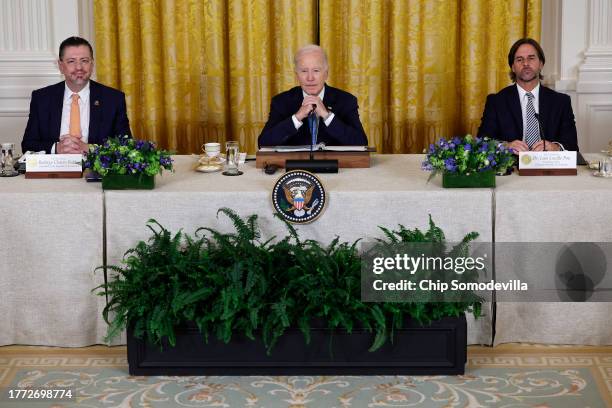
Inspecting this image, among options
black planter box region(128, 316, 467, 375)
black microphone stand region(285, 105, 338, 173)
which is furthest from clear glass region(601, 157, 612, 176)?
black microphone stand region(285, 105, 338, 173)

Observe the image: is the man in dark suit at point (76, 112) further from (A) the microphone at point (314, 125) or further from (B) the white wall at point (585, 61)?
(B) the white wall at point (585, 61)

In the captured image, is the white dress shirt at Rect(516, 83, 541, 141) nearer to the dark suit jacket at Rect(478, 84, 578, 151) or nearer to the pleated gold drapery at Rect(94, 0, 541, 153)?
the dark suit jacket at Rect(478, 84, 578, 151)

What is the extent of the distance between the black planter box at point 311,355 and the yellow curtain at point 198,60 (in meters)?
2.88

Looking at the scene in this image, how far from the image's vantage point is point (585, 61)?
6113 millimetres

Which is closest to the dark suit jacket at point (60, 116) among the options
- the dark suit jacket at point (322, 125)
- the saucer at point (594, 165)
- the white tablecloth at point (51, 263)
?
the dark suit jacket at point (322, 125)

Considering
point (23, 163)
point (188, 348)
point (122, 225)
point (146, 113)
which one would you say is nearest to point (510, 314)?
point (188, 348)

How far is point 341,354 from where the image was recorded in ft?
12.4

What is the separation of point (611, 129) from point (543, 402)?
10.4ft

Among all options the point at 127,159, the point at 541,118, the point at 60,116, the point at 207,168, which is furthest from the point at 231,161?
the point at 541,118

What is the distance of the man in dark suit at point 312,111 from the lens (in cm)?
480

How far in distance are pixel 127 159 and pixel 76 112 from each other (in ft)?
A: 4.47

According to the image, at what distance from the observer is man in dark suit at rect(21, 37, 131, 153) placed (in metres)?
5.22

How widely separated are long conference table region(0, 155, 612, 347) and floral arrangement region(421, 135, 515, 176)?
9cm

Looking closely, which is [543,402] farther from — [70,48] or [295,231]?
[70,48]
